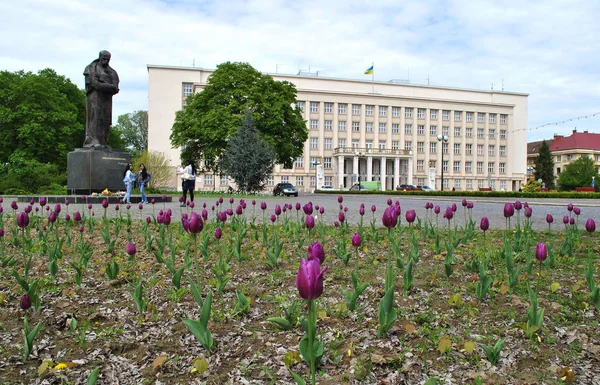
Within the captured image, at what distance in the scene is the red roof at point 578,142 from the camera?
104 metres

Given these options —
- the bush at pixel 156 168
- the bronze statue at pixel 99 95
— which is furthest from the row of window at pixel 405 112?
the bronze statue at pixel 99 95

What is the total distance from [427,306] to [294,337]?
113cm

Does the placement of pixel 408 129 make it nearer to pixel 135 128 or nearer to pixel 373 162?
pixel 373 162

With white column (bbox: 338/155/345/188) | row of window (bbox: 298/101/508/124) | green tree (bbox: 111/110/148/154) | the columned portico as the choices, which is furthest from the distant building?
green tree (bbox: 111/110/148/154)

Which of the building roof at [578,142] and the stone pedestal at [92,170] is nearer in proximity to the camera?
the stone pedestal at [92,170]

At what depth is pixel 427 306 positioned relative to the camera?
344 cm

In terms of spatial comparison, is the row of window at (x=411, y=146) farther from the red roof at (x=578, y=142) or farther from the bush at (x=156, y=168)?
the bush at (x=156, y=168)

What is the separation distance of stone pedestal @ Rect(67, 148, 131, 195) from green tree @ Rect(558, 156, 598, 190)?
8316 cm

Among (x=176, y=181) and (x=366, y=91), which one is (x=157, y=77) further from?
(x=366, y=91)

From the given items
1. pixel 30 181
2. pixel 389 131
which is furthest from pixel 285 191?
pixel 389 131

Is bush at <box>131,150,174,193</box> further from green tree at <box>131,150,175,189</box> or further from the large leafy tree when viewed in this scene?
the large leafy tree

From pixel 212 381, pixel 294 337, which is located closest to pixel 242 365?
pixel 212 381

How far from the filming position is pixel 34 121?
36.9m

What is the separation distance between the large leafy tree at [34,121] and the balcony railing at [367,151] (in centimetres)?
4484
